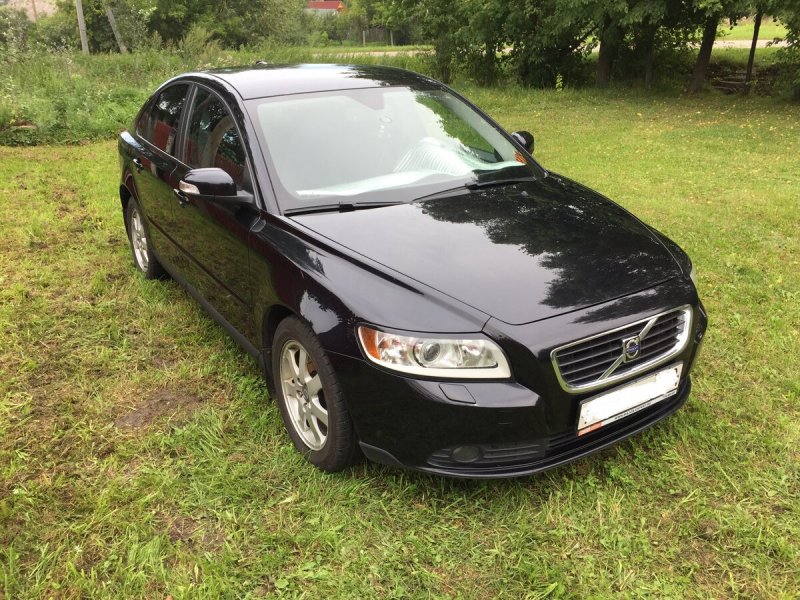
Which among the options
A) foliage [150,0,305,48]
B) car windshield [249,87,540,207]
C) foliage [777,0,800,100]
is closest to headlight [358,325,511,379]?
car windshield [249,87,540,207]

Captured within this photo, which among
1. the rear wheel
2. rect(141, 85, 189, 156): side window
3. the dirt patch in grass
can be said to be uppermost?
rect(141, 85, 189, 156): side window

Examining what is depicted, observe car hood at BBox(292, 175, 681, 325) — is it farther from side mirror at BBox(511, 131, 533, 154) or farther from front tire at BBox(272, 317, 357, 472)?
side mirror at BBox(511, 131, 533, 154)

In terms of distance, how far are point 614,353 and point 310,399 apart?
1.27 m

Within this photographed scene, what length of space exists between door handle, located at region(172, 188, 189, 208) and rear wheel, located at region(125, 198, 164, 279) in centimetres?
101

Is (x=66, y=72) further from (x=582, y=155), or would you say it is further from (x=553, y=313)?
(x=553, y=313)

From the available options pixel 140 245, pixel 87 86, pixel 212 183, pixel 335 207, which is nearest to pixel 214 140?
pixel 212 183

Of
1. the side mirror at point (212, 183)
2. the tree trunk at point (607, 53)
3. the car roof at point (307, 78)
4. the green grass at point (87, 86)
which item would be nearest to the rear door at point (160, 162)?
the car roof at point (307, 78)

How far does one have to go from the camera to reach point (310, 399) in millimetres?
2725

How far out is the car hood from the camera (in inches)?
94.2

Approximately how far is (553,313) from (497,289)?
23 cm

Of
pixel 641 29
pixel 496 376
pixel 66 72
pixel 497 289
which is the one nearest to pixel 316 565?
pixel 496 376

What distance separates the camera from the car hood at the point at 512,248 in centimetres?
239

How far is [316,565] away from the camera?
2.32 m

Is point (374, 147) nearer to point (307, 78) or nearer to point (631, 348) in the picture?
point (307, 78)
